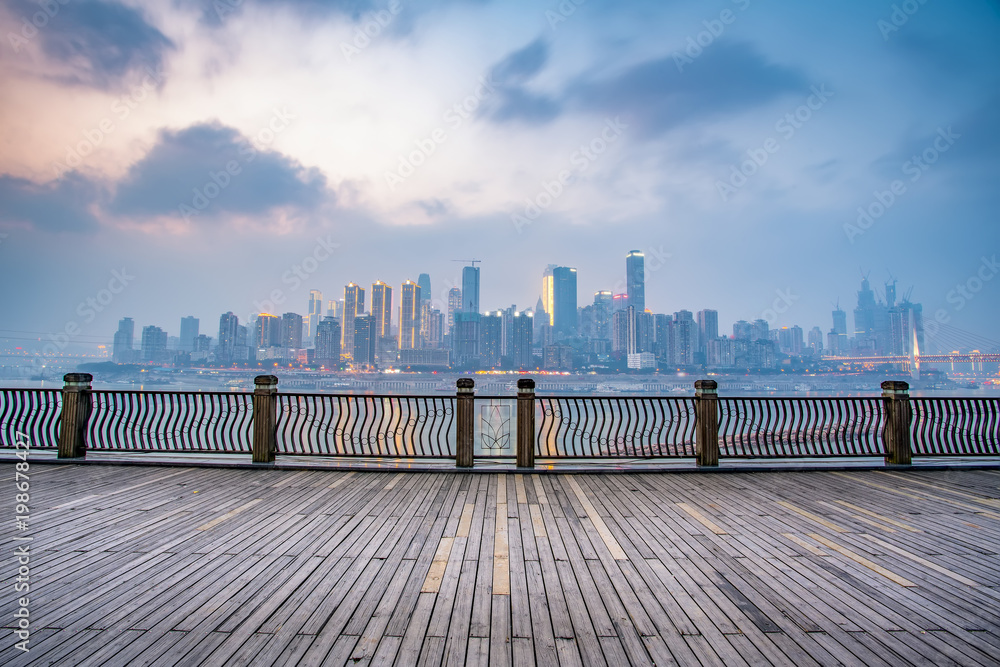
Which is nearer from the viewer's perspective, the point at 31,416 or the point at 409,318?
the point at 31,416

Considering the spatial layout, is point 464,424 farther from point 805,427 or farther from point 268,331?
point 268,331

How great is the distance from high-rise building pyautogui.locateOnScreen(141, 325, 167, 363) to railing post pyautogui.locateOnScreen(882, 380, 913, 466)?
88307 millimetres

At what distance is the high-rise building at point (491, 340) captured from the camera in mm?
108438

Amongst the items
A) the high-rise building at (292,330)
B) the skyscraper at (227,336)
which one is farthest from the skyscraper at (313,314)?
the skyscraper at (227,336)

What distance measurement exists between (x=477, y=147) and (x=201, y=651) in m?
174

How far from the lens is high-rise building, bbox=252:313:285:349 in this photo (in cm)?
7474

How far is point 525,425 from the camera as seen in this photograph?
6246 millimetres

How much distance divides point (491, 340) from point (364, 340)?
116 feet

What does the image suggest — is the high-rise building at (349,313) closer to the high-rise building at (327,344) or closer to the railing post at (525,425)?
the high-rise building at (327,344)

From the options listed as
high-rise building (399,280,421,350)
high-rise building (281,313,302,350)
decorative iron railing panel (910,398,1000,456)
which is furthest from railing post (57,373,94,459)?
high-rise building (399,280,421,350)

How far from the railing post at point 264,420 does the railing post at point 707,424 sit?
253 inches

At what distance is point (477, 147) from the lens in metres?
160

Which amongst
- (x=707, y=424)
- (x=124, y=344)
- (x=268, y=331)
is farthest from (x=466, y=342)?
(x=707, y=424)

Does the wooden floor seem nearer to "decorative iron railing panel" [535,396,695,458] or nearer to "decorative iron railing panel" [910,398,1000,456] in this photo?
"decorative iron railing panel" [535,396,695,458]
